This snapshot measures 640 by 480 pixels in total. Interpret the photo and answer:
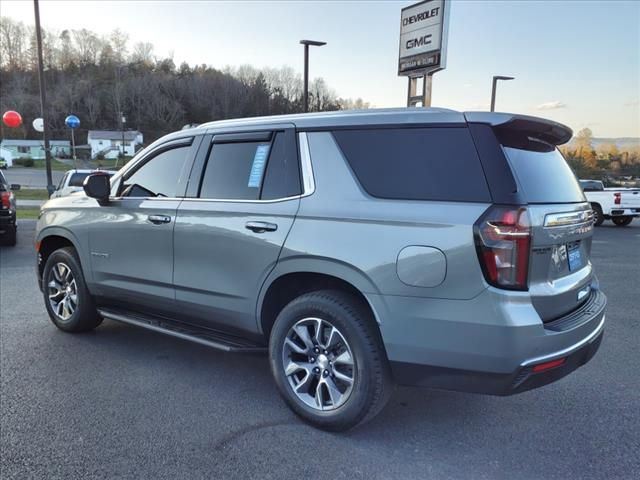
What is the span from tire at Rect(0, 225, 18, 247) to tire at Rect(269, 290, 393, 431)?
30.2ft

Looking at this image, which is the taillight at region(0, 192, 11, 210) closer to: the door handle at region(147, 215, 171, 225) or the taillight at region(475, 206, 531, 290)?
the door handle at region(147, 215, 171, 225)

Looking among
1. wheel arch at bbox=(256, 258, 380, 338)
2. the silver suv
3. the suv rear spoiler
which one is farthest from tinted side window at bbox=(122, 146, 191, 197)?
the suv rear spoiler

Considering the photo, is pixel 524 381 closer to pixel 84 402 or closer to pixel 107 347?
pixel 84 402

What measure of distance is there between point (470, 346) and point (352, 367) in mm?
723

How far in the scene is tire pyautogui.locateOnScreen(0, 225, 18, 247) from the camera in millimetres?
9919

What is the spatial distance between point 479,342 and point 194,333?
2.13 meters

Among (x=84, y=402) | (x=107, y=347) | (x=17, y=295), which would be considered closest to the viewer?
(x=84, y=402)

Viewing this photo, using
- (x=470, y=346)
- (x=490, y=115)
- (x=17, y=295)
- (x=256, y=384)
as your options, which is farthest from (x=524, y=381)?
(x=17, y=295)

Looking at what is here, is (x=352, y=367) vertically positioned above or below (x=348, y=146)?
below

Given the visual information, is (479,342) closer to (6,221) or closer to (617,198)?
(6,221)

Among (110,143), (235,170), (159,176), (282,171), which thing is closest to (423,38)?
Answer: (159,176)

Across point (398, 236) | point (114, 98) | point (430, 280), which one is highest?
point (114, 98)

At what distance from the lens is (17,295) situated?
613cm

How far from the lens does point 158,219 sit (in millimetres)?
3742
